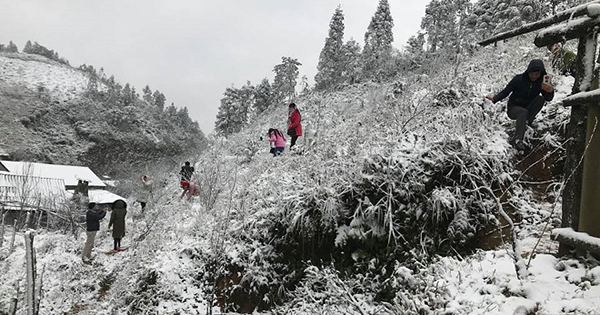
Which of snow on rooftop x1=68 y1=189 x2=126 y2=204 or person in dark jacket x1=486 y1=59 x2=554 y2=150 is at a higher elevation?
person in dark jacket x1=486 y1=59 x2=554 y2=150

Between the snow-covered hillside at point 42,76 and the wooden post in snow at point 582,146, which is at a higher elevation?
the snow-covered hillside at point 42,76

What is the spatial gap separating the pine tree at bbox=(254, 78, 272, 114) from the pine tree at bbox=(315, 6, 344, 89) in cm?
888

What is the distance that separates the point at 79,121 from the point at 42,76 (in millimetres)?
24989

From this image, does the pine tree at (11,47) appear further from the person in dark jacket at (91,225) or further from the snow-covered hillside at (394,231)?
the snow-covered hillside at (394,231)

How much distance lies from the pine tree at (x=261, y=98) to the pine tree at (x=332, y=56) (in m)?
8.88

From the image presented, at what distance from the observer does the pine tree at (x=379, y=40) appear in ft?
113

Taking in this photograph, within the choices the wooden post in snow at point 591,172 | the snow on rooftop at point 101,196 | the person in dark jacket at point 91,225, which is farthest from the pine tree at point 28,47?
the wooden post in snow at point 591,172

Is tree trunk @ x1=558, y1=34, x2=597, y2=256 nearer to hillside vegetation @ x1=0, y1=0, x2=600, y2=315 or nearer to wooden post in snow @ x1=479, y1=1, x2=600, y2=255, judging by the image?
wooden post in snow @ x1=479, y1=1, x2=600, y2=255

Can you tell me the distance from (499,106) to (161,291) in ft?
22.5

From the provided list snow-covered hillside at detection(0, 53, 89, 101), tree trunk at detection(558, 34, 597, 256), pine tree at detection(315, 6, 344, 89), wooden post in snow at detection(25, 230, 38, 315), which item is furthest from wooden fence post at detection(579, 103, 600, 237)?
snow-covered hillside at detection(0, 53, 89, 101)

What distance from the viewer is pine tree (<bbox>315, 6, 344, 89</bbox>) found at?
36344 mm

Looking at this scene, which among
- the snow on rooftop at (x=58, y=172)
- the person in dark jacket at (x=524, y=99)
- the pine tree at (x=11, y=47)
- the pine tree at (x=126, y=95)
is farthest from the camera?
the pine tree at (x=11, y=47)

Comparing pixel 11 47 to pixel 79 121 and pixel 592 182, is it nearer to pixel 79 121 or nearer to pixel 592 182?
pixel 79 121

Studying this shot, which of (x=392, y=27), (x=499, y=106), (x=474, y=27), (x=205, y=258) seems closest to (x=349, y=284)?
(x=205, y=258)
